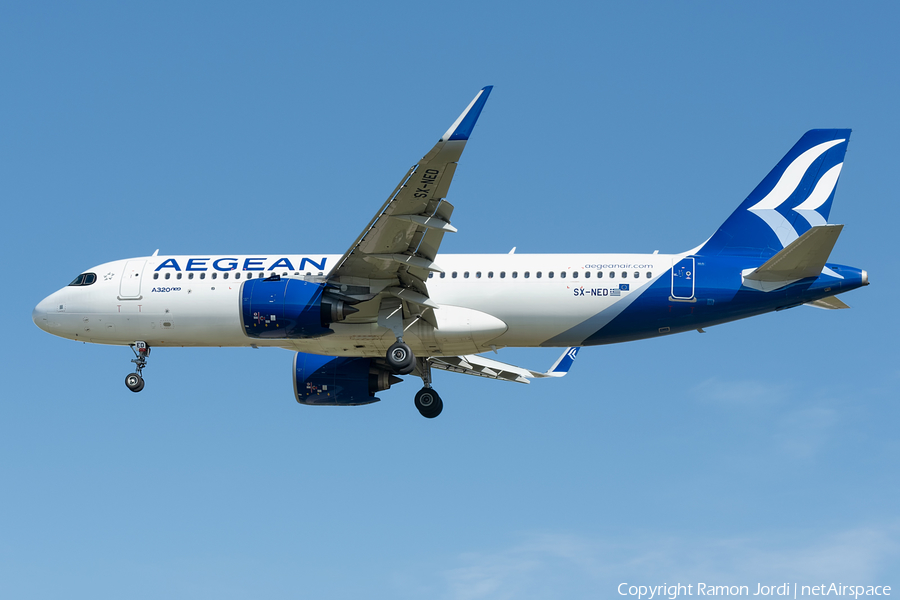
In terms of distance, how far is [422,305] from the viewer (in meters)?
30.6

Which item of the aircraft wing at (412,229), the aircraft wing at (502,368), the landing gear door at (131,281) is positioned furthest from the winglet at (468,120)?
the aircraft wing at (502,368)

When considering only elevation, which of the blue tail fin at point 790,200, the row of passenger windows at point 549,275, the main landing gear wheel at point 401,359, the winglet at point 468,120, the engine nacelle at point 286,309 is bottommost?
the main landing gear wheel at point 401,359

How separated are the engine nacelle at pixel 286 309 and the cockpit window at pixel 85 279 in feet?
21.4

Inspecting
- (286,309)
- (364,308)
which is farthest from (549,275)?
(286,309)

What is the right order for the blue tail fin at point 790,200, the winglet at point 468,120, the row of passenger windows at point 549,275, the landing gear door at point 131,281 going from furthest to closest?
the landing gear door at point 131,281 → the blue tail fin at point 790,200 → the row of passenger windows at point 549,275 → the winglet at point 468,120

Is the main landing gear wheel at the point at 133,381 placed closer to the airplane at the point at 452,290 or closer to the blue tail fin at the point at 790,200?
the airplane at the point at 452,290

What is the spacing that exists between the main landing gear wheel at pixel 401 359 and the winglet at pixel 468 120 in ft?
24.2

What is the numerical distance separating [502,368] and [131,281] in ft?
41.2

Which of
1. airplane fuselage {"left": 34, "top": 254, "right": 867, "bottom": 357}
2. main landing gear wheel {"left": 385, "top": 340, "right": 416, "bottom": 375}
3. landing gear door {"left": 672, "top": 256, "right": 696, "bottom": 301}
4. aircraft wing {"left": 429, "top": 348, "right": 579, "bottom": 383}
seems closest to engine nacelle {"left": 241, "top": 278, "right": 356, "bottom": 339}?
airplane fuselage {"left": 34, "top": 254, "right": 867, "bottom": 357}

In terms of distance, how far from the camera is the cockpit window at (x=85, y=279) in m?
34.1

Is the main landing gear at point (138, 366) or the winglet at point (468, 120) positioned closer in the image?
the winglet at point (468, 120)

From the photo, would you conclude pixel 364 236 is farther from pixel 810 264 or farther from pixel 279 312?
pixel 810 264

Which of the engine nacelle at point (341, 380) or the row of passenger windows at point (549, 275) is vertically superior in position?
the row of passenger windows at point (549, 275)

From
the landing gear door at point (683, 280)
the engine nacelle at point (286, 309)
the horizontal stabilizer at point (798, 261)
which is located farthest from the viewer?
the landing gear door at point (683, 280)
